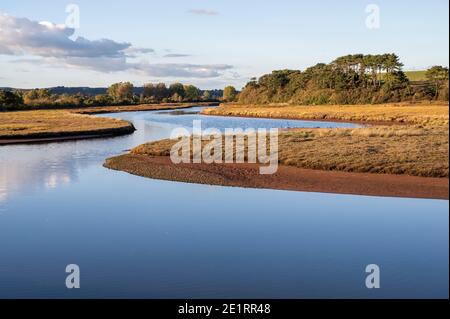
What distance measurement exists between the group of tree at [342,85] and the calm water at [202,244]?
1785 inches

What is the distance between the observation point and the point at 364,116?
65.5 metres

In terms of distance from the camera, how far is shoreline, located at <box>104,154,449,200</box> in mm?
19344

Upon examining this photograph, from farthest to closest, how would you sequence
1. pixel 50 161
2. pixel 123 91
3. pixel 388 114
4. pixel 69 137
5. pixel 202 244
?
pixel 123 91 → pixel 388 114 → pixel 69 137 → pixel 50 161 → pixel 202 244

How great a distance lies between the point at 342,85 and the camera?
105562 millimetres

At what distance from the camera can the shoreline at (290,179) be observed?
19344 millimetres

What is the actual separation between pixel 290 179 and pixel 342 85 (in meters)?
85.3

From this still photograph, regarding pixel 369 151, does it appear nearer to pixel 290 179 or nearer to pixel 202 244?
pixel 290 179

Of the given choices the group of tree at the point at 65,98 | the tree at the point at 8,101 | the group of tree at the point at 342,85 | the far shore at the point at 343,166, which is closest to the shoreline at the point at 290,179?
the far shore at the point at 343,166

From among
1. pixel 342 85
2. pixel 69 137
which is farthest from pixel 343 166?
pixel 342 85

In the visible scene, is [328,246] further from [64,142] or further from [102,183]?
[64,142]

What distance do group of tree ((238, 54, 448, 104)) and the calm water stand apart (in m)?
45.3

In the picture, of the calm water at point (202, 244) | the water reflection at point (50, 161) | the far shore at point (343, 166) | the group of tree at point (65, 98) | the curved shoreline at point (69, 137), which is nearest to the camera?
the calm water at point (202, 244)

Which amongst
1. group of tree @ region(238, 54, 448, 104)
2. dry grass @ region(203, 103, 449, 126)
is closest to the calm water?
dry grass @ region(203, 103, 449, 126)

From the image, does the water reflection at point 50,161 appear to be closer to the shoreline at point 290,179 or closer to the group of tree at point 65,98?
the shoreline at point 290,179
